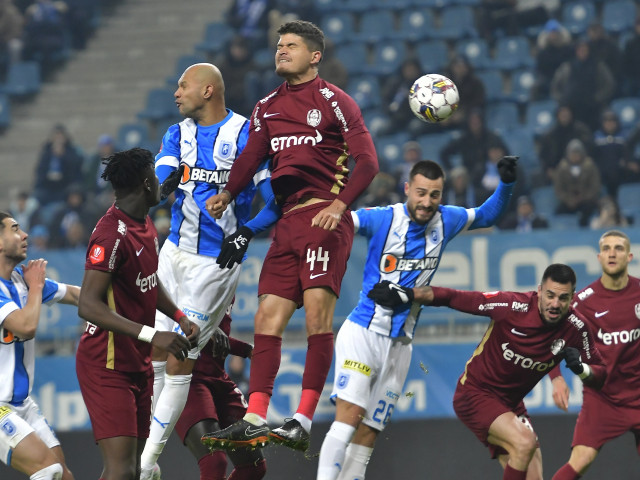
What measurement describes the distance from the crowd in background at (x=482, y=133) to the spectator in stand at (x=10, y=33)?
3141 mm

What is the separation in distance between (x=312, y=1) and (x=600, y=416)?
32.4 feet

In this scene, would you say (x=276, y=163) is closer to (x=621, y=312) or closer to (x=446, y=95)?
(x=446, y=95)

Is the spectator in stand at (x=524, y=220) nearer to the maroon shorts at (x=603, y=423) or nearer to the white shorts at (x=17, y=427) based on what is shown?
the maroon shorts at (x=603, y=423)

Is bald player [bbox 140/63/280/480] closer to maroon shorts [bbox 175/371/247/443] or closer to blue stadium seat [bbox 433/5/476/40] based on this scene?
maroon shorts [bbox 175/371/247/443]

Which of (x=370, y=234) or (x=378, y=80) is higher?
(x=378, y=80)

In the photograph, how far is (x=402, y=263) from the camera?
7.61 m

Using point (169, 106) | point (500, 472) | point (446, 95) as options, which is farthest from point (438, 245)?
point (169, 106)

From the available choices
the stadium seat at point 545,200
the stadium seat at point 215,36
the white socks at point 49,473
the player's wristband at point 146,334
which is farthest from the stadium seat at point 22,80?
the player's wristband at point 146,334

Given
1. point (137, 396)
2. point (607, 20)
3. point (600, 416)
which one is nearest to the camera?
point (137, 396)

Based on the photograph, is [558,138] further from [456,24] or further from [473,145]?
[456,24]

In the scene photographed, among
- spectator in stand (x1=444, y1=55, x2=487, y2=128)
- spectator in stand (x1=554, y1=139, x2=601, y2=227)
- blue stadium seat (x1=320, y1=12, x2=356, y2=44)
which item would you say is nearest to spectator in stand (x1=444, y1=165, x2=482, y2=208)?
spectator in stand (x1=554, y1=139, x2=601, y2=227)

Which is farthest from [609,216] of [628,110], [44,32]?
[44,32]

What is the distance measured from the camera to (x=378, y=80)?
1548 centimetres

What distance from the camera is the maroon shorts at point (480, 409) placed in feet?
24.8
